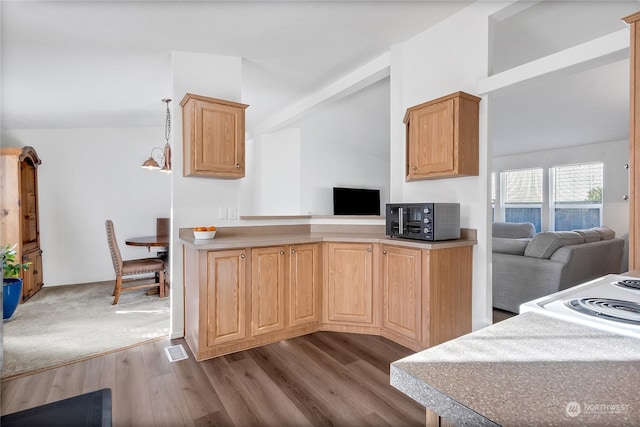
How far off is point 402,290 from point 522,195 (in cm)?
563

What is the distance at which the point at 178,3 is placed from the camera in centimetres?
219

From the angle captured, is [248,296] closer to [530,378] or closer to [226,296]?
[226,296]

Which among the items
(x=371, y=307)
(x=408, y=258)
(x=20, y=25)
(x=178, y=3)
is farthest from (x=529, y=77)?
(x=20, y=25)

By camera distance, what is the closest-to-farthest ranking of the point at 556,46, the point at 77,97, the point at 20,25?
1. the point at 20,25
2. the point at 556,46
3. the point at 77,97

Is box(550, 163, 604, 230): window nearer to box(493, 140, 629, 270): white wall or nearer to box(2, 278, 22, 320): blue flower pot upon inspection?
box(493, 140, 629, 270): white wall

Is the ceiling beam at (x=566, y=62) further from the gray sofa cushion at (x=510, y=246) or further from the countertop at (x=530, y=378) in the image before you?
the countertop at (x=530, y=378)

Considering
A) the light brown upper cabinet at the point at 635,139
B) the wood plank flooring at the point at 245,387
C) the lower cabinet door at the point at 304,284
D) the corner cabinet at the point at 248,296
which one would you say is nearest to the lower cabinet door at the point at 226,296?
the corner cabinet at the point at 248,296

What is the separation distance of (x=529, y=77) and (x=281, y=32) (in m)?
1.93

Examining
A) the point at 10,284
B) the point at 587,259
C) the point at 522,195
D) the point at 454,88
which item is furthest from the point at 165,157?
the point at 522,195

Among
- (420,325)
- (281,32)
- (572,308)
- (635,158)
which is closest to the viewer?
(572,308)

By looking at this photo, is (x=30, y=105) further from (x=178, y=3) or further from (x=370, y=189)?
(x=370, y=189)

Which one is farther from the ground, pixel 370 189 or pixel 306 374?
pixel 370 189

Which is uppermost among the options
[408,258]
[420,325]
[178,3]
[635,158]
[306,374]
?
[178,3]

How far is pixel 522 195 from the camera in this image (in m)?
6.80
